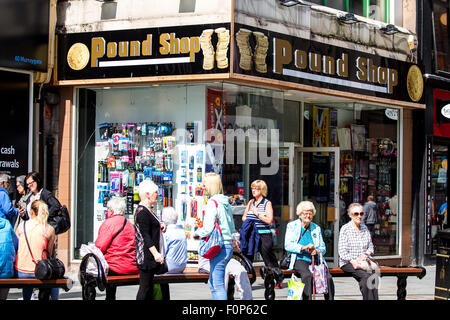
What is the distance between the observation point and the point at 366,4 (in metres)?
16.0

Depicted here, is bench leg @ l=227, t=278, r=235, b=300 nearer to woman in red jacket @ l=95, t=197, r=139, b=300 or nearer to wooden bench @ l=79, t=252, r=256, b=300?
wooden bench @ l=79, t=252, r=256, b=300

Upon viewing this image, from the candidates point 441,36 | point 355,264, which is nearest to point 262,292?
point 355,264

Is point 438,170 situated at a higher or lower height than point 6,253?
higher

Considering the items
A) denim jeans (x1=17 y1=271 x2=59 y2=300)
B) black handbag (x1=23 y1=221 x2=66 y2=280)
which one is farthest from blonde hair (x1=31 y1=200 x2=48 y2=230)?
denim jeans (x1=17 y1=271 x2=59 y2=300)

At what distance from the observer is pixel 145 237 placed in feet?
27.5

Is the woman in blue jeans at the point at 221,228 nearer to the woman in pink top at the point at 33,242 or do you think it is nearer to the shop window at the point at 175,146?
the woman in pink top at the point at 33,242

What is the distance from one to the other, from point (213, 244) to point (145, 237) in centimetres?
82

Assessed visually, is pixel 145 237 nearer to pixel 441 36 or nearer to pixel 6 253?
pixel 6 253

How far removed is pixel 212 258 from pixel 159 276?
2.60 ft

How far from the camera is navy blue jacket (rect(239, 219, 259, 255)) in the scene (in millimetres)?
11781

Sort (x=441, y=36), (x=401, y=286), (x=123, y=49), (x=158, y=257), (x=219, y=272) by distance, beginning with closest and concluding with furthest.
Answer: (x=158, y=257) → (x=219, y=272) → (x=401, y=286) → (x=123, y=49) → (x=441, y=36)

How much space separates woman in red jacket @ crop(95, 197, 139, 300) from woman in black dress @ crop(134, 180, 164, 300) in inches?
12.8
